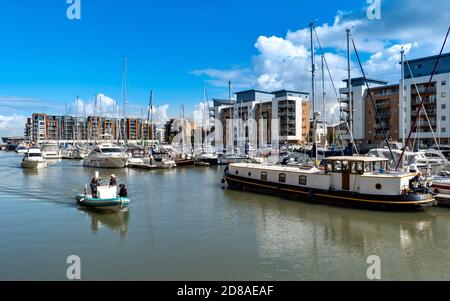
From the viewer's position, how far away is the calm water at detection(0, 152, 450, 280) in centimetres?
1608

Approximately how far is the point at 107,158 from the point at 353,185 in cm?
5211

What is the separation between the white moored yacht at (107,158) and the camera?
6906 cm

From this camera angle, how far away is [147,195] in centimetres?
3734

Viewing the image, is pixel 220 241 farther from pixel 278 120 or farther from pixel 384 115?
pixel 278 120

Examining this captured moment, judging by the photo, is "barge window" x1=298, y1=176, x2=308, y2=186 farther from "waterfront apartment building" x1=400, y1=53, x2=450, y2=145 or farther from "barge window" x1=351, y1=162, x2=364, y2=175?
"waterfront apartment building" x1=400, y1=53, x2=450, y2=145

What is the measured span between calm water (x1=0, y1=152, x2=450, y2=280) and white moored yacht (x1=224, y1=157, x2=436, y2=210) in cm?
96

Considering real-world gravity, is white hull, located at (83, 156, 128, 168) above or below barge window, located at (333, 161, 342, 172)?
below

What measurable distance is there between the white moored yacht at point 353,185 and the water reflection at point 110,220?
1512 centimetres

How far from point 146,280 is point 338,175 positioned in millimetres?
19939

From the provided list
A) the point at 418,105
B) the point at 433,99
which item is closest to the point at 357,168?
the point at 418,105

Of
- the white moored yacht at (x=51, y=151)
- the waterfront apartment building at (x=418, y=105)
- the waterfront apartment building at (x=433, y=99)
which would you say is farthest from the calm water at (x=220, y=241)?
the white moored yacht at (x=51, y=151)

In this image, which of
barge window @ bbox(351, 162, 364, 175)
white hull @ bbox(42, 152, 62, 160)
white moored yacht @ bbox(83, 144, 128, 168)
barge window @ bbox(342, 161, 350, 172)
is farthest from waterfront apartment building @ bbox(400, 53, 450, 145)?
white hull @ bbox(42, 152, 62, 160)

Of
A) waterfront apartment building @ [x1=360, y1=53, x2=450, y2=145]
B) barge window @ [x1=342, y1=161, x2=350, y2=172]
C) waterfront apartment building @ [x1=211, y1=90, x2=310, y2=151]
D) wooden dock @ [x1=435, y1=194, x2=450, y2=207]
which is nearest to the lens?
wooden dock @ [x1=435, y1=194, x2=450, y2=207]

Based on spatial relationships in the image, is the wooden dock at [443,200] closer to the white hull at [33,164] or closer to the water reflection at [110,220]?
the water reflection at [110,220]
